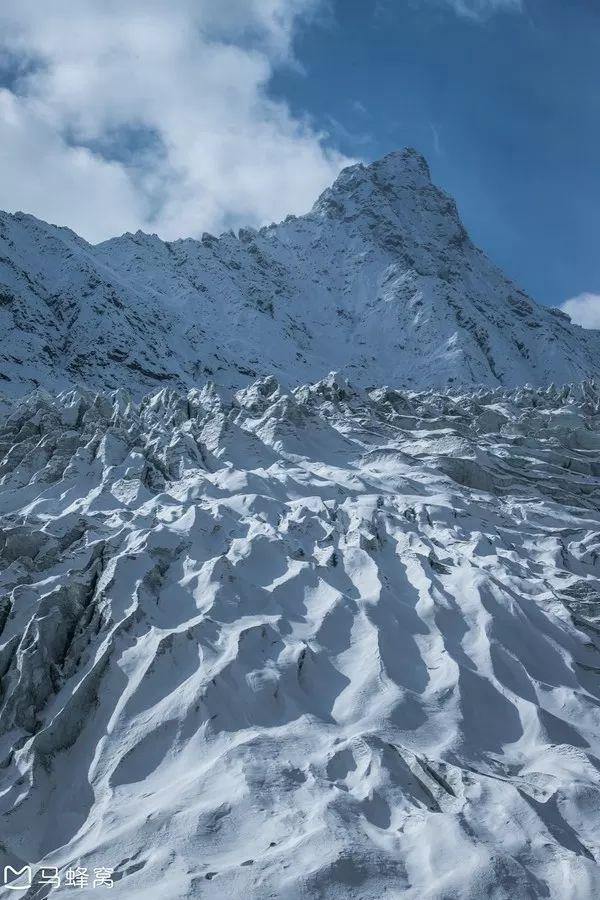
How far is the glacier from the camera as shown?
95.2ft

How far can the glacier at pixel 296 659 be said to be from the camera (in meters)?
29.0

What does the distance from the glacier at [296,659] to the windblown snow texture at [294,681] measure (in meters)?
0.13

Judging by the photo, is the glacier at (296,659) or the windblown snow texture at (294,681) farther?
A: the glacier at (296,659)

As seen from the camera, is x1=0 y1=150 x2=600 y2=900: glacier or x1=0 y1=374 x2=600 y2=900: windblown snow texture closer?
x1=0 y1=374 x2=600 y2=900: windblown snow texture

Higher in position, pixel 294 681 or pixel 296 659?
pixel 296 659

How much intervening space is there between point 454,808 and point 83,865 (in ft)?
49.1

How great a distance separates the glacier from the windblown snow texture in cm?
13

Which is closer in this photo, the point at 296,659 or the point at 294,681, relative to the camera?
the point at 294,681

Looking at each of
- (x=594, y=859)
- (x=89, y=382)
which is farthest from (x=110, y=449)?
(x=89, y=382)

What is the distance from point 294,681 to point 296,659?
1.38m

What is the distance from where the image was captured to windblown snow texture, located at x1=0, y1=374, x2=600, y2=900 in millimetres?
28812

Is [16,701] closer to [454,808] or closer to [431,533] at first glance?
[454,808]

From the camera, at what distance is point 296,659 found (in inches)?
1563

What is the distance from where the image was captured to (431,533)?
5725cm
